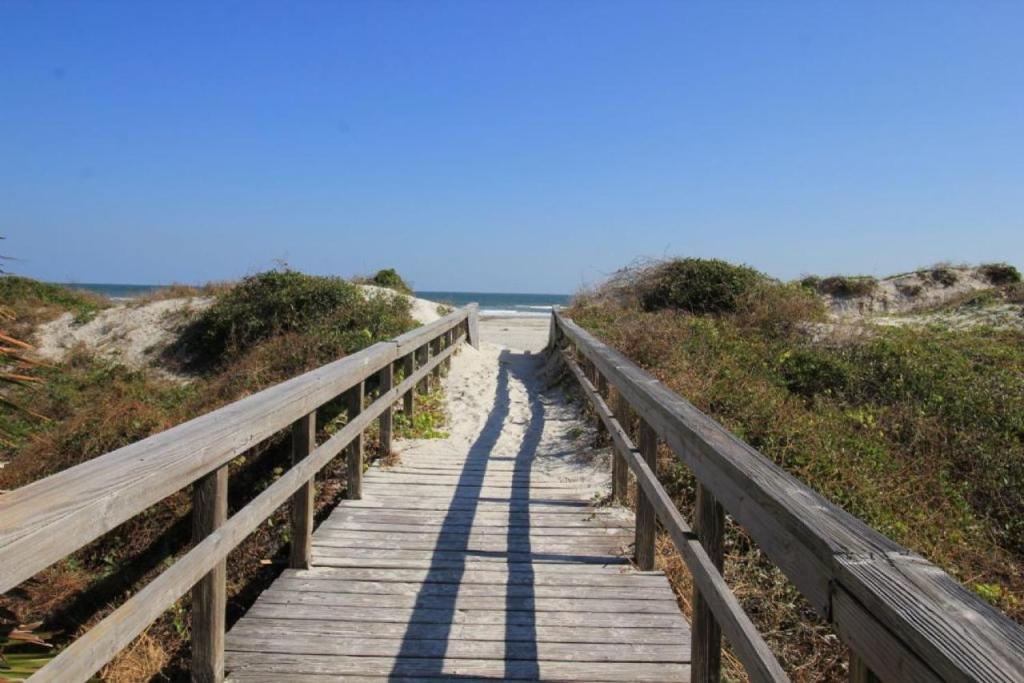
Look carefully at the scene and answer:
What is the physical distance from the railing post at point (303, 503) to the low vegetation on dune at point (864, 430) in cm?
207

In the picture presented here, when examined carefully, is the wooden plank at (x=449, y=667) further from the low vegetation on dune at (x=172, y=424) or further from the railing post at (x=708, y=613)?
the low vegetation on dune at (x=172, y=424)

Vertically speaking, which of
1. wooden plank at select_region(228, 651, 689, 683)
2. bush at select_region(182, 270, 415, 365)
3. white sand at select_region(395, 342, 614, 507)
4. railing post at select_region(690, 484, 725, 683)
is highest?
bush at select_region(182, 270, 415, 365)

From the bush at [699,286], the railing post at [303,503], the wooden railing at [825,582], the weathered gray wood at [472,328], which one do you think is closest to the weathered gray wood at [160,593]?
the railing post at [303,503]

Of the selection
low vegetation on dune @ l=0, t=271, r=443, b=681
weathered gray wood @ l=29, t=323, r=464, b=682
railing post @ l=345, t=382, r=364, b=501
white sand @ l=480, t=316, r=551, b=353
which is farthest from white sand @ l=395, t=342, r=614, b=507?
white sand @ l=480, t=316, r=551, b=353

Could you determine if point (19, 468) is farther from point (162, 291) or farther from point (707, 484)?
point (162, 291)

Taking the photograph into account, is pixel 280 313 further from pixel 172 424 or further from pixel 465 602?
pixel 465 602

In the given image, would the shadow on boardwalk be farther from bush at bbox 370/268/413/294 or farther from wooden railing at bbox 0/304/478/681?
bush at bbox 370/268/413/294

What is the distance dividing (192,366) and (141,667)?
1102cm

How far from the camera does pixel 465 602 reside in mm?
3445

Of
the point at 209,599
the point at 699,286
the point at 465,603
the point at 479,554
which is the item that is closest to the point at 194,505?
the point at 209,599

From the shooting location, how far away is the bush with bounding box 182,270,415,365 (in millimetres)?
11469

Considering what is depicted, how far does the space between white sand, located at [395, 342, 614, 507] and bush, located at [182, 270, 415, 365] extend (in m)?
1.69

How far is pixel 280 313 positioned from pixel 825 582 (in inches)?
486

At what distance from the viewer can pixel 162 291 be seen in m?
17.2
